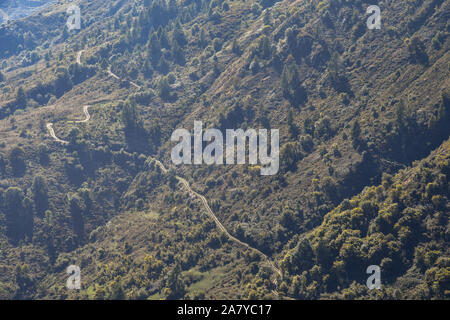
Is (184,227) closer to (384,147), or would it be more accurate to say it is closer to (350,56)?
(384,147)

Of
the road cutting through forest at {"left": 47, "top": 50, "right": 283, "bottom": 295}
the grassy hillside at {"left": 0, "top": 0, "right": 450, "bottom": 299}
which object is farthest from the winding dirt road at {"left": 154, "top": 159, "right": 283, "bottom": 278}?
the grassy hillside at {"left": 0, "top": 0, "right": 450, "bottom": 299}

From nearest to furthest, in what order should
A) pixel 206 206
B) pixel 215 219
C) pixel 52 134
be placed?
pixel 215 219 < pixel 206 206 < pixel 52 134

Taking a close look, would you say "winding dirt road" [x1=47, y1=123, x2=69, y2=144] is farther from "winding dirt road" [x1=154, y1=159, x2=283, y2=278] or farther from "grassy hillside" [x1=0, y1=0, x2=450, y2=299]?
"winding dirt road" [x1=154, y1=159, x2=283, y2=278]

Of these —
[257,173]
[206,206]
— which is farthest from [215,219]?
[257,173]

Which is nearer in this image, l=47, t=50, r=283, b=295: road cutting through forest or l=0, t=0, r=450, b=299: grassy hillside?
l=0, t=0, r=450, b=299: grassy hillside

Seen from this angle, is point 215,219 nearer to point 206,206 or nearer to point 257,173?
point 206,206

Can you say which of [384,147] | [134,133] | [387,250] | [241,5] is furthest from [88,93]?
[387,250]

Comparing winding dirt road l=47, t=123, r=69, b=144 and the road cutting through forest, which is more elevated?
winding dirt road l=47, t=123, r=69, b=144

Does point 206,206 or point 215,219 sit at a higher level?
point 206,206
